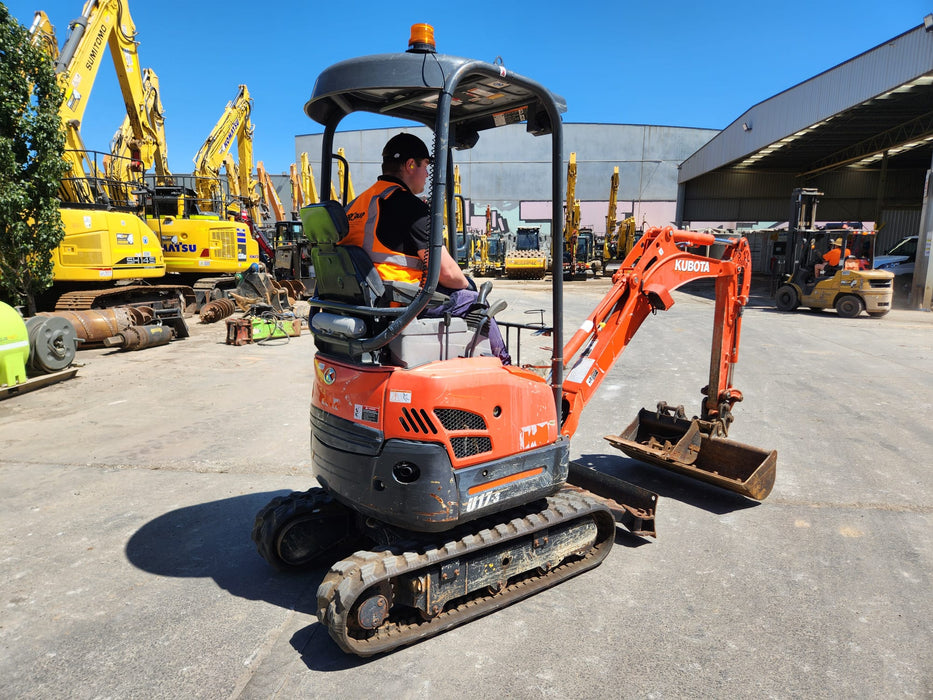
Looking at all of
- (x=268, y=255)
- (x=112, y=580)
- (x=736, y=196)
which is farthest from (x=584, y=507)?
(x=736, y=196)

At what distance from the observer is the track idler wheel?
11.1 feet

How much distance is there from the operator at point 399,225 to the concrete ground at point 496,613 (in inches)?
69.6

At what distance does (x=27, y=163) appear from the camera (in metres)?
9.51

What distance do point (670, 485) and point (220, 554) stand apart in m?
3.59

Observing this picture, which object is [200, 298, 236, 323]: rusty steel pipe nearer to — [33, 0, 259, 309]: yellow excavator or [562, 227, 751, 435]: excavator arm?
[33, 0, 259, 309]: yellow excavator

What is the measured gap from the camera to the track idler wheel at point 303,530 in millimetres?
3375

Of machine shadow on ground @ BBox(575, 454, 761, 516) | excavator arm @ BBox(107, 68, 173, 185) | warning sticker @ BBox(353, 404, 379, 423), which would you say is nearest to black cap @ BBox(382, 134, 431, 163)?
warning sticker @ BBox(353, 404, 379, 423)

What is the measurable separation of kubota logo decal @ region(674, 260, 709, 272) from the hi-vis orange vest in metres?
2.42

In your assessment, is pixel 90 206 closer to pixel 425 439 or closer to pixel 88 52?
pixel 88 52

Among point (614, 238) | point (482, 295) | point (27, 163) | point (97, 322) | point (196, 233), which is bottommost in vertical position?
point (97, 322)

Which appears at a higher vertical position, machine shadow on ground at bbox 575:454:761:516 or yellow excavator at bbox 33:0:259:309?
yellow excavator at bbox 33:0:259:309

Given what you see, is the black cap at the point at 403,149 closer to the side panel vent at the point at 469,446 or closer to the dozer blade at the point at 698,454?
the side panel vent at the point at 469,446

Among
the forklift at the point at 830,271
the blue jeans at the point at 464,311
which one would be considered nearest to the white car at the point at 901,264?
the forklift at the point at 830,271

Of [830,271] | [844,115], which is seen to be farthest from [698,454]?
[844,115]
